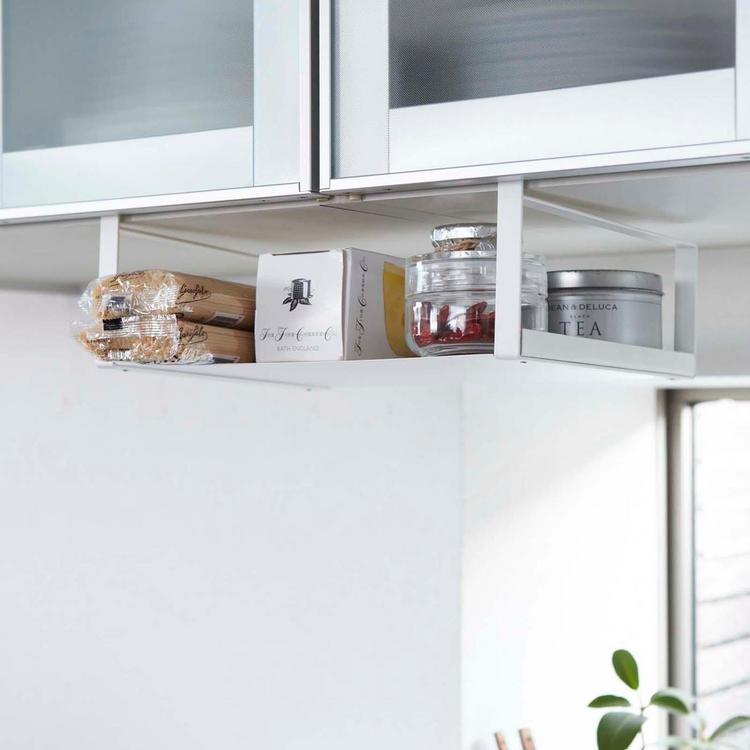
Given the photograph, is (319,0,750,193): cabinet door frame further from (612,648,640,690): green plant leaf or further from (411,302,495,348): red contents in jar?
(612,648,640,690): green plant leaf

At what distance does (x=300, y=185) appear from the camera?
117 cm

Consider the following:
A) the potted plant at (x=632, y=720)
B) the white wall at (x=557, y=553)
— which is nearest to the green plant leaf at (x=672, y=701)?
the potted plant at (x=632, y=720)

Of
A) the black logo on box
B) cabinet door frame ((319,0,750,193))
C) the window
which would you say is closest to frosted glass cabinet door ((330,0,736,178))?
cabinet door frame ((319,0,750,193))

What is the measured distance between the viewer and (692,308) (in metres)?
1.23

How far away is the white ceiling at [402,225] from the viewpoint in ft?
3.55

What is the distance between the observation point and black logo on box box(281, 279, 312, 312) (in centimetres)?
118

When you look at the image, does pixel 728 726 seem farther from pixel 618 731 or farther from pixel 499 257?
pixel 499 257

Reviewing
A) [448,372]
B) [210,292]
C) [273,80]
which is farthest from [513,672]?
[273,80]

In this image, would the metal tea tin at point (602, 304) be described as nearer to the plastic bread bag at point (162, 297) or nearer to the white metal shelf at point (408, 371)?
the white metal shelf at point (408, 371)

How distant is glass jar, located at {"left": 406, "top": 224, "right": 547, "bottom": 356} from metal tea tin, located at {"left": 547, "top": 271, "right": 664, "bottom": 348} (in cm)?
6

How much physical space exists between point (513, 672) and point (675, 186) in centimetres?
83

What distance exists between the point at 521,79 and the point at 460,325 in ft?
0.79

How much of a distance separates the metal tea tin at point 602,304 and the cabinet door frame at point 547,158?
14cm

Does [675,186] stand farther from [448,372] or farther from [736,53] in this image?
[448,372]
